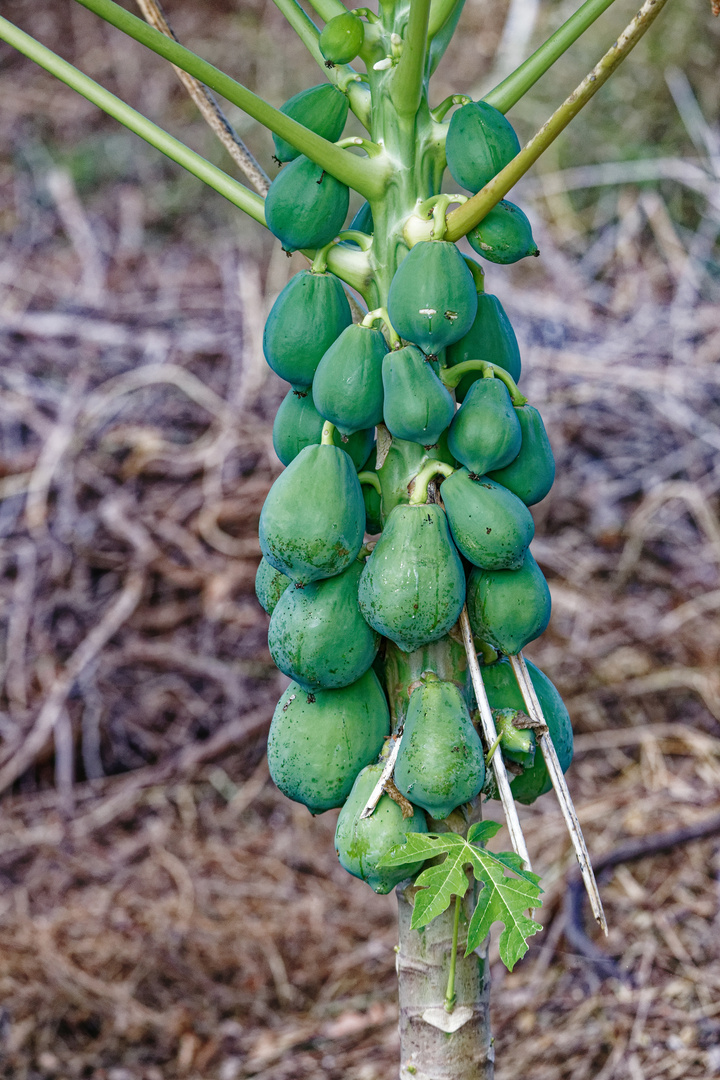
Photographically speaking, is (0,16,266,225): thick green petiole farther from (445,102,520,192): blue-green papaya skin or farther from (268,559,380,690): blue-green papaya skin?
(268,559,380,690): blue-green papaya skin

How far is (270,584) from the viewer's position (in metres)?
1.24

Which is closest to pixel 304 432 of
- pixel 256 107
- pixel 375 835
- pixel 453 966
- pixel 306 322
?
pixel 306 322

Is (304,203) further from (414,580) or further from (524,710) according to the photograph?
(524,710)

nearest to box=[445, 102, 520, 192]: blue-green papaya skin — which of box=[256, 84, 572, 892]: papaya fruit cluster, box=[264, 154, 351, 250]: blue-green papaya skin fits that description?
box=[256, 84, 572, 892]: papaya fruit cluster

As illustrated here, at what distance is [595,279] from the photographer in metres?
4.25

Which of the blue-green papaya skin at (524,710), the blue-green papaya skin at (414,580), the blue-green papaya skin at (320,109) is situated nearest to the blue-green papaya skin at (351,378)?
the blue-green papaya skin at (414,580)

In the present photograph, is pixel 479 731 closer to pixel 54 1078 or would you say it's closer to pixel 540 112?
pixel 54 1078

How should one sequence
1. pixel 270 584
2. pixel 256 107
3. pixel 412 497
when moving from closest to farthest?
pixel 256 107
pixel 412 497
pixel 270 584

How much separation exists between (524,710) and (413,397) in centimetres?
41

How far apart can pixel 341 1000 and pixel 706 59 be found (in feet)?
14.3

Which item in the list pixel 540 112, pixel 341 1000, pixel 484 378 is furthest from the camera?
pixel 540 112

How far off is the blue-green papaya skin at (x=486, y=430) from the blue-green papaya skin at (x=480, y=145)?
0.74 feet

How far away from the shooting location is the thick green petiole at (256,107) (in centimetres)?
94

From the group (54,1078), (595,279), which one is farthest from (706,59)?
(54,1078)
